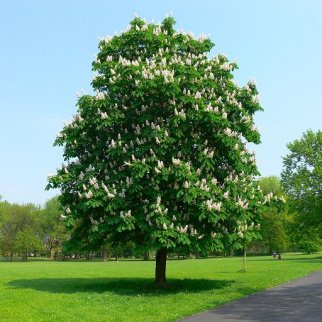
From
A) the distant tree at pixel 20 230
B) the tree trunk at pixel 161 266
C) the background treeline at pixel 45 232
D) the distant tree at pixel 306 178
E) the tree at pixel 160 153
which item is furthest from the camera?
the distant tree at pixel 20 230

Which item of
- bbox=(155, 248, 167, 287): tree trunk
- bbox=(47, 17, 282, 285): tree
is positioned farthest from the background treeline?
bbox=(47, 17, 282, 285): tree

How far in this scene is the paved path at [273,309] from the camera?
13172mm

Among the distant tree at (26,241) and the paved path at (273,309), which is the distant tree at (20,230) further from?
the paved path at (273,309)

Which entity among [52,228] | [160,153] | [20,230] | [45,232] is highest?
[160,153]

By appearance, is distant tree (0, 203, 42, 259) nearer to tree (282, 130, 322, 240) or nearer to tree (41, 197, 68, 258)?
tree (41, 197, 68, 258)

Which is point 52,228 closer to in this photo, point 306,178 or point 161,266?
point 306,178

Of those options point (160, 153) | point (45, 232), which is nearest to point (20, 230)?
point (45, 232)

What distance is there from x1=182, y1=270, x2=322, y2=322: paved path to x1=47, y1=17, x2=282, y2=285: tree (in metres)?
3.16

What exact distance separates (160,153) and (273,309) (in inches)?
317

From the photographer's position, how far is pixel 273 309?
1484 cm

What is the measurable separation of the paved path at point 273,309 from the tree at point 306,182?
5072 centimetres

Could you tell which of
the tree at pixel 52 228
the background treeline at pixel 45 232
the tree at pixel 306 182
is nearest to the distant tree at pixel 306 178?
the tree at pixel 306 182

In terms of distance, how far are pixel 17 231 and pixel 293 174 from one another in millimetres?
82244

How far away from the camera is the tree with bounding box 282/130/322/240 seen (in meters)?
68.4
